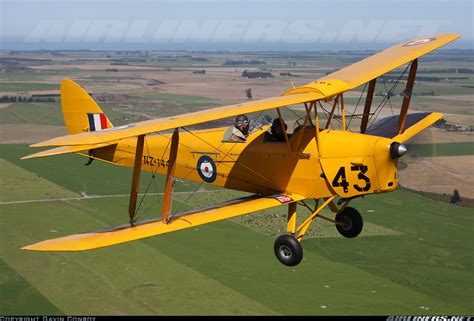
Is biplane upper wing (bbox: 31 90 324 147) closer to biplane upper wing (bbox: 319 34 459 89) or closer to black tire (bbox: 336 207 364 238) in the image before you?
biplane upper wing (bbox: 319 34 459 89)

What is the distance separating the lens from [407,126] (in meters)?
18.8

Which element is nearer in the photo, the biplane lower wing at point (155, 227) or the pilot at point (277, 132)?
the biplane lower wing at point (155, 227)

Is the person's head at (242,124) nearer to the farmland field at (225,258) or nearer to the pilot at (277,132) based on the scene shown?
the pilot at (277,132)

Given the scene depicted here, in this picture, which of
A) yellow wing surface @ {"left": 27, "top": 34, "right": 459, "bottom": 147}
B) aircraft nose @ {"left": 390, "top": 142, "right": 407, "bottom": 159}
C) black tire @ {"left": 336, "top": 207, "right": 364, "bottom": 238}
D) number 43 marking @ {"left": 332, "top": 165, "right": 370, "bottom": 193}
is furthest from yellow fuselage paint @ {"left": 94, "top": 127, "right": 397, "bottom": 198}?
black tire @ {"left": 336, "top": 207, "right": 364, "bottom": 238}

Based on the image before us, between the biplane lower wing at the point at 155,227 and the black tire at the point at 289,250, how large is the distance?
0.91 meters

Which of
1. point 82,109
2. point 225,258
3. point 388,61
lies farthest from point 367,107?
point 225,258

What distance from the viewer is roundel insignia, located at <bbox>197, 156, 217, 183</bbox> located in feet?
59.3

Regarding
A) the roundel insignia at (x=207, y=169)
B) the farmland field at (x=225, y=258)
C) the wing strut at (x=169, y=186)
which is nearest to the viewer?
the wing strut at (x=169, y=186)

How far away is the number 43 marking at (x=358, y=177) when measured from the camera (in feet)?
50.7

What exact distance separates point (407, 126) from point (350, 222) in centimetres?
330

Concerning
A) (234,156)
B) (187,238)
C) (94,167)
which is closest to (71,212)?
(187,238)

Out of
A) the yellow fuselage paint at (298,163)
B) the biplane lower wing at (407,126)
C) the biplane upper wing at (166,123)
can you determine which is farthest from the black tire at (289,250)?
the biplane lower wing at (407,126)

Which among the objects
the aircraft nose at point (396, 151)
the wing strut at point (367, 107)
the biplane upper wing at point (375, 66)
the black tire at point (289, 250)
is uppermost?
the biplane upper wing at point (375, 66)

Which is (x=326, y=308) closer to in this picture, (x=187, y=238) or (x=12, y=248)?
(x=187, y=238)
